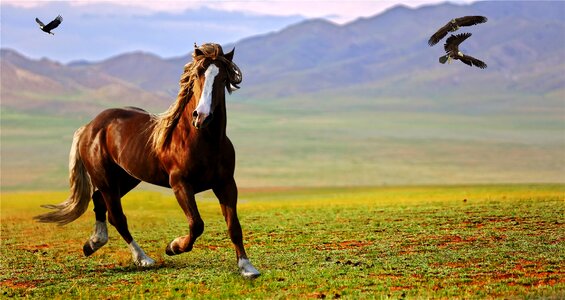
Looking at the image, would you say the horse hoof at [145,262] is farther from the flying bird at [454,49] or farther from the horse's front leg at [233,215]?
the flying bird at [454,49]

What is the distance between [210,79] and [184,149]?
1.19 m

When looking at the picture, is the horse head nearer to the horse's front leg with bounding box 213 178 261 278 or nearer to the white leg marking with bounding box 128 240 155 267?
the horse's front leg with bounding box 213 178 261 278

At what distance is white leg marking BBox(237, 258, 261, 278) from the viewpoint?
43.1 ft

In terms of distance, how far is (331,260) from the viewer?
15.1 metres

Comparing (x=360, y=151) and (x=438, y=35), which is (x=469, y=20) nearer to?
(x=438, y=35)

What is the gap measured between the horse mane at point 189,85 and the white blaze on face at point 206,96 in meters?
0.28

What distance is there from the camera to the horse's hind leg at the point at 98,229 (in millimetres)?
15531

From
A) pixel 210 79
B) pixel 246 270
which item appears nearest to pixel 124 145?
pixel 210 79

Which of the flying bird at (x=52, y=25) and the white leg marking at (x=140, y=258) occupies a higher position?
the flying bird at (x=52, y=25)

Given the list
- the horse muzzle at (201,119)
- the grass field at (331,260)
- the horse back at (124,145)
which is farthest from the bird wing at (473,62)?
the horse back at (124,145)

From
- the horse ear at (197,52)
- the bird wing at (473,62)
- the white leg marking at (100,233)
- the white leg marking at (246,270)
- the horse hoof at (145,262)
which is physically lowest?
the horse hoof at (145,262)

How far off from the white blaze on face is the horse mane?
280mm

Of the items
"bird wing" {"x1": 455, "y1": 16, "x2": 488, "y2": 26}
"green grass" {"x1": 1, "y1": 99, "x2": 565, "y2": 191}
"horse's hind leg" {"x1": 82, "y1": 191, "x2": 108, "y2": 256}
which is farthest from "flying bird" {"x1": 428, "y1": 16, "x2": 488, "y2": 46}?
"green grass" {"x1": 1, "y1": 99, "x2": 565, "y2": 191}

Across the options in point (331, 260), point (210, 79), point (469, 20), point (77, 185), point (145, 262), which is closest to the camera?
point (210, 79)
